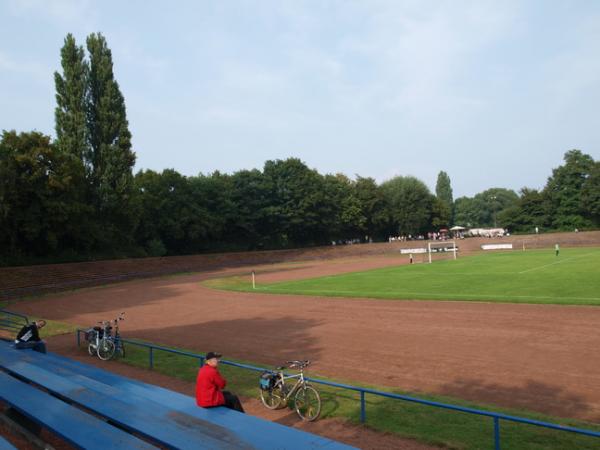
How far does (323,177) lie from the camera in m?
85.6

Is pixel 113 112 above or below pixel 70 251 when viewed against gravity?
above

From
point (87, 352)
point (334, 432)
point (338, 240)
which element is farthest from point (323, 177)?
point (334, 432)

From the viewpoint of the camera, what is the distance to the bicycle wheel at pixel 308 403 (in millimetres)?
9134

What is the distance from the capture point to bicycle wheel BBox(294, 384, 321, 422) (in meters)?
9.13

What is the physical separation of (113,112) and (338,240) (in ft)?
180

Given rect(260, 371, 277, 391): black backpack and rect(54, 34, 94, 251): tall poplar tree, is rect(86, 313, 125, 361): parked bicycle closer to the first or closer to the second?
rect(260, 371, 277, 391): black backpack

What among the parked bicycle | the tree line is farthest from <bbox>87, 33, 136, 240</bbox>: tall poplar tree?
the parked bicycle

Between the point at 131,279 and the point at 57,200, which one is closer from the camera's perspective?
the point at 57,200

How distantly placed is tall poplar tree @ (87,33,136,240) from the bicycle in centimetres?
4334

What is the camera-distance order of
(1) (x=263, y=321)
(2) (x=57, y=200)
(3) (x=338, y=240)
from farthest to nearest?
(3) (x=338, y=240) → (2) (x=57, y=200) → (1) (x=263, y=321)

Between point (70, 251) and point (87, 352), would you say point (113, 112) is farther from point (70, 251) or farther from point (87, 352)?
point (87, 352)

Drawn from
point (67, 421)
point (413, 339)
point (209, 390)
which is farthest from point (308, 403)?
point (413, 339)

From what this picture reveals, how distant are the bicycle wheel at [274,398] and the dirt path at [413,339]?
2965 millimetres

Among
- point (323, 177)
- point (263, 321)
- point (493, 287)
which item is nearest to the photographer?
point (263, 321)
